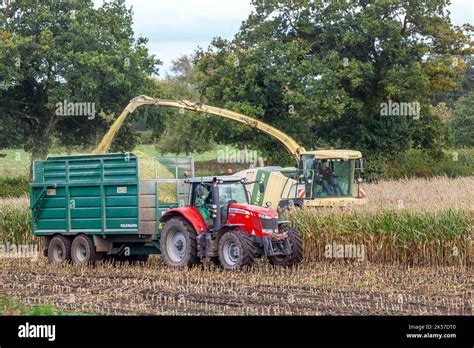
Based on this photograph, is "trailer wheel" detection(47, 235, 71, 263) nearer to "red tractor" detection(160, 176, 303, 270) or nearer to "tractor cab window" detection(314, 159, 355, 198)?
"red tractor" detection(160, 176, 303, 270)

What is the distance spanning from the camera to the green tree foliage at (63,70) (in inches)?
1554

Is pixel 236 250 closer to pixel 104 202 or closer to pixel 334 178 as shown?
pixel 104 202

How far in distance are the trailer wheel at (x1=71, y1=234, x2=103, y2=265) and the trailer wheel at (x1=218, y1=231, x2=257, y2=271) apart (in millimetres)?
3505

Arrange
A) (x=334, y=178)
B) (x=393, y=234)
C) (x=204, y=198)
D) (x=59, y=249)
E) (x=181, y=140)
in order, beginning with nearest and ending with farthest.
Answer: (x=204, y=198) < (x=393, y=234) < (x=59, y=249) < (x=334, y=178) < (x=181, y=140)

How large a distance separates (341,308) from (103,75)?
1148 inches

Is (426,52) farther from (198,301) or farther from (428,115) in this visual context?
(198,301)

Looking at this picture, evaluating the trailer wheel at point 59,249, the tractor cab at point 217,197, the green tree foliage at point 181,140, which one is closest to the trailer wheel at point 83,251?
the trailer wheel at point 59,249

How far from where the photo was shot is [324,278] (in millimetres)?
16203

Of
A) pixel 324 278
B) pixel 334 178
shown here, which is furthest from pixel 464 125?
pixel 324 278

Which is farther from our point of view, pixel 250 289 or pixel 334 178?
pixel 334 178

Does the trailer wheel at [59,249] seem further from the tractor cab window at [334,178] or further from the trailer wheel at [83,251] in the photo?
the tractor cab window at [334,178]

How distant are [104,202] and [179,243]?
2.13 metres

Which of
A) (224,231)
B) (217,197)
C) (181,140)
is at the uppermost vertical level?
(181,140)

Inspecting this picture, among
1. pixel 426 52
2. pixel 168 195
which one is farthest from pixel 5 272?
pixel 426 52
